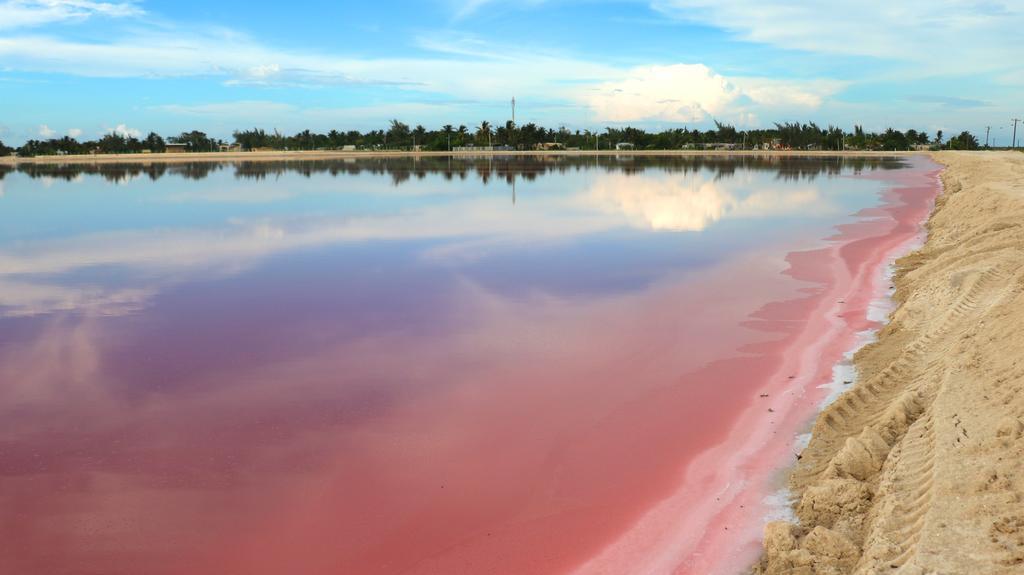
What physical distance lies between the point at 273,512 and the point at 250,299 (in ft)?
32.2

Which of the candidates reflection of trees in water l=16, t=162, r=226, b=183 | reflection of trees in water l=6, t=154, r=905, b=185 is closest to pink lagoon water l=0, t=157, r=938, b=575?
reflection of trees in water l=6, t=154, r=905, b=185

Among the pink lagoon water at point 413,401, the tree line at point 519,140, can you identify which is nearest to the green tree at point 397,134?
the tree line at point 519,140

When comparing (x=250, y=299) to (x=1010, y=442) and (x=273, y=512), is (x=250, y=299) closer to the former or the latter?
(x=273, y=512)

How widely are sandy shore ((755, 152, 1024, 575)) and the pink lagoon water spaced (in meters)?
0.55

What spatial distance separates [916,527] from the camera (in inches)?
213

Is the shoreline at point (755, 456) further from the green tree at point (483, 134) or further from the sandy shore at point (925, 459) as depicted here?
the green tree at point (483, 134)

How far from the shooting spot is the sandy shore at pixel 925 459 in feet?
16.9

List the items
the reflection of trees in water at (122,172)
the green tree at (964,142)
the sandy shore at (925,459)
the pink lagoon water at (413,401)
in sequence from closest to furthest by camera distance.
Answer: the sandy shore at (925,459), the pink lagoon water at (413,401), the reflection of trees in water at (122,172), the green tree at (964,142)

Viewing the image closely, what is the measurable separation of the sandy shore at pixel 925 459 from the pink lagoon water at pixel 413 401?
0.55 m

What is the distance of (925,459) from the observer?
253 inches

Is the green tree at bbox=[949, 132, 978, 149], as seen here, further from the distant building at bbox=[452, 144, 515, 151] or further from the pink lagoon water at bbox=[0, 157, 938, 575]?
the pink lagoon water at bbox=[0, 157, 938, 575]

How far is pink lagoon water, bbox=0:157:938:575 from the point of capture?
22.3ft

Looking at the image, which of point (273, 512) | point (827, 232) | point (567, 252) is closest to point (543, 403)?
point (273, 512)

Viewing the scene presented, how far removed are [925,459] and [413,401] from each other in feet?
19.6
